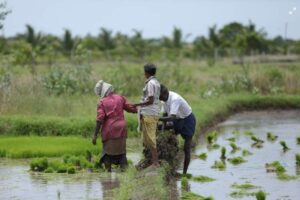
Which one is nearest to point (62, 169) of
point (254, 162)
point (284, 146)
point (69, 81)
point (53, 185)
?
point (53, 185)

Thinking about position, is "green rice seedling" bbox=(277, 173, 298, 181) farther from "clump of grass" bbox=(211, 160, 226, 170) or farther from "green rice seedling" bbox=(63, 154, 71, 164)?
"green rice seedling" bbox=(63, 154, 71, 164)

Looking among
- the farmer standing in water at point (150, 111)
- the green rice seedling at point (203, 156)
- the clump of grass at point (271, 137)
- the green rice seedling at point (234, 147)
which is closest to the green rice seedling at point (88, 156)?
the farmer standing in water at point (150, 111)

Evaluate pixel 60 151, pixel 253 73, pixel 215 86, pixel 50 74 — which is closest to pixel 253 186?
pixel 60 151

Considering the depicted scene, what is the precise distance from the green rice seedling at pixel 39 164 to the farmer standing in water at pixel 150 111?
6.73 ft

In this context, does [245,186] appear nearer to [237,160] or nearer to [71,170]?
[237,160]

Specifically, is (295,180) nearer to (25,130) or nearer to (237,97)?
(25,130)

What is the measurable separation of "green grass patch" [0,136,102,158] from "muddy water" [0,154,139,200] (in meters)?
1.27

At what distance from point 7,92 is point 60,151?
5.34 meters

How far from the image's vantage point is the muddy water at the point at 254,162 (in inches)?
427

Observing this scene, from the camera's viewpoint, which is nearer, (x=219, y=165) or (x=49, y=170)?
(x=49, y=170)

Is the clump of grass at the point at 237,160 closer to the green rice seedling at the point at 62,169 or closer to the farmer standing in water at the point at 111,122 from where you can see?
the farmer standing in water at the point at 111,122

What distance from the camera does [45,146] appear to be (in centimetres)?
1466

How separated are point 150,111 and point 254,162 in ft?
11.3

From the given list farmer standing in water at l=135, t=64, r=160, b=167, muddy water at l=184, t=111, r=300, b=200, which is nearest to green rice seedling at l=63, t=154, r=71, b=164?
farmer standing in water at l=135, t=64, r=160, b=167
